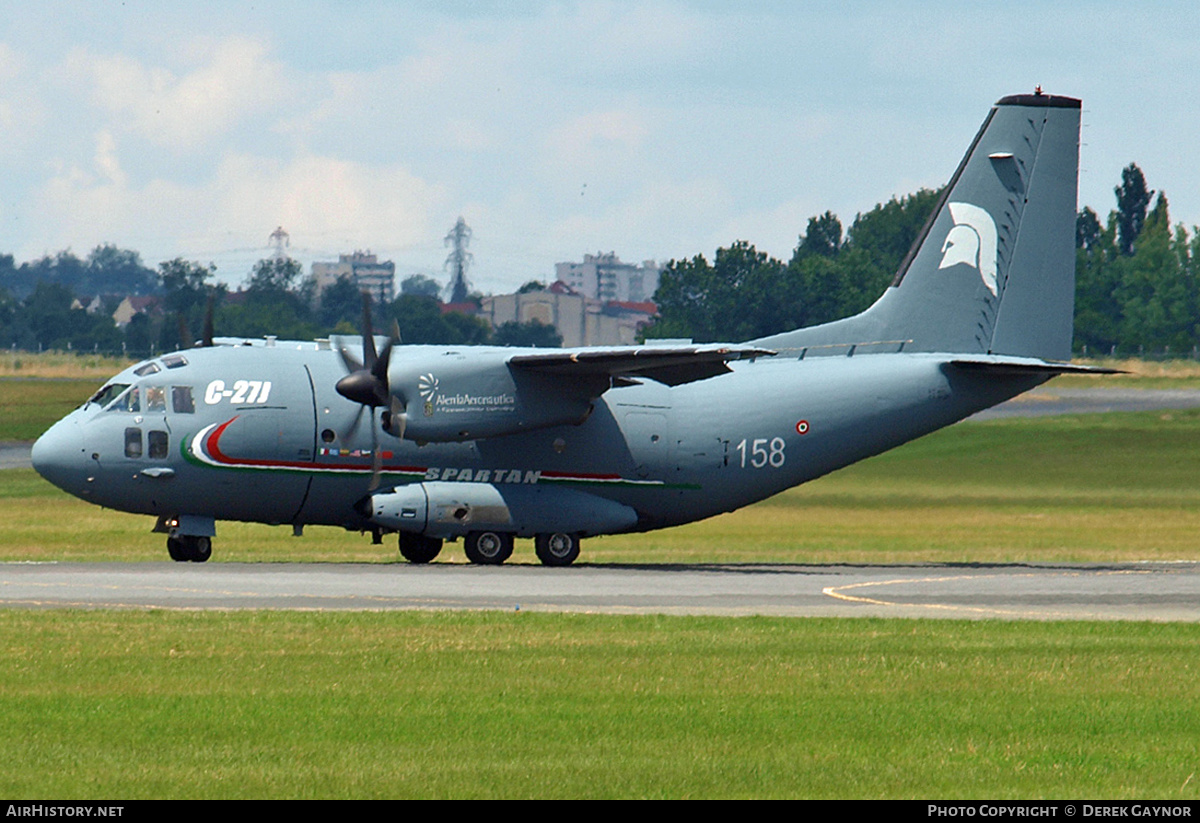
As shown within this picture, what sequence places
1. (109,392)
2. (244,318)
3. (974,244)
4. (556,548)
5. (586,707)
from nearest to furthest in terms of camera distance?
(586,707) → (109,392) → (556,548) → (974,244) → (244,318)

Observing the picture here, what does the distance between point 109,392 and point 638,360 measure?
9977 millimetres

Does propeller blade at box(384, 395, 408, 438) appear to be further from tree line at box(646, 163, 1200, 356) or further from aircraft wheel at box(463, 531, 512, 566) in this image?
tree line at box(646, 163, 1200, 356)

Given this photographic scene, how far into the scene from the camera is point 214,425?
32375mm

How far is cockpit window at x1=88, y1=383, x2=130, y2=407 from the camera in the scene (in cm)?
3259

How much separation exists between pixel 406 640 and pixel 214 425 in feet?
42.1

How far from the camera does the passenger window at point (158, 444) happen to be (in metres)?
32.2

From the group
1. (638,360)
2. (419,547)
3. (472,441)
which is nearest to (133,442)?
(472,441)

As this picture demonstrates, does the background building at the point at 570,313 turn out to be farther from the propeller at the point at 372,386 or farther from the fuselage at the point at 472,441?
the propeller at the point at 372,386

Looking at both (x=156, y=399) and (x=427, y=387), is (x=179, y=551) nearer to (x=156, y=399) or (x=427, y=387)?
(x=156, y=399)

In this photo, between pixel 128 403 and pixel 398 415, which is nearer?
pixel 398 415

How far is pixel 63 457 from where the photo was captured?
105ft

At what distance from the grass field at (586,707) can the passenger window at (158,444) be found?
9.30 m

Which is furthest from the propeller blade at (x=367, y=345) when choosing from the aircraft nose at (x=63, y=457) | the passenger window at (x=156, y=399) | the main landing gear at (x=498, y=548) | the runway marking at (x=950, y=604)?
the runway marking at (x=950, y=604)

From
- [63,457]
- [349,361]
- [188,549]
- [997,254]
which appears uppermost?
[997,254]
